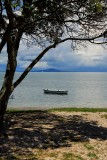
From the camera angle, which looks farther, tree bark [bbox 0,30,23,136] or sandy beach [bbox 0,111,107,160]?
tree bark [bbox 0,30,23,136]

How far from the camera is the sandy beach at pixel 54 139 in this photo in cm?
1422

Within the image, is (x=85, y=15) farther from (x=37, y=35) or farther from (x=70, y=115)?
(x=70, y=115)

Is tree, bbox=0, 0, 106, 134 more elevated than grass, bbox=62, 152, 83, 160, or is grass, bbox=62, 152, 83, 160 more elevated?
tree, bbox=0, 0, 106, 134

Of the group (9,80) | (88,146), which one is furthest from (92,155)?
(9,80)

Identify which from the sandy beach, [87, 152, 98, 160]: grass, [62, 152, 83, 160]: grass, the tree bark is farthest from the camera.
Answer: the tree bark

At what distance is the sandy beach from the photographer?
1422 cm

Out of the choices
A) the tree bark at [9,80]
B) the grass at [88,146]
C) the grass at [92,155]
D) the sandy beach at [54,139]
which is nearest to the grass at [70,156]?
the sandy beach at [54,139]

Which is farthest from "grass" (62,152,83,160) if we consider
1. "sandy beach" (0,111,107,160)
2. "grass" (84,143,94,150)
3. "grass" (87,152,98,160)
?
"grass" (84,143,94,150)

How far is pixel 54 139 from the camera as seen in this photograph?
53.7 feet

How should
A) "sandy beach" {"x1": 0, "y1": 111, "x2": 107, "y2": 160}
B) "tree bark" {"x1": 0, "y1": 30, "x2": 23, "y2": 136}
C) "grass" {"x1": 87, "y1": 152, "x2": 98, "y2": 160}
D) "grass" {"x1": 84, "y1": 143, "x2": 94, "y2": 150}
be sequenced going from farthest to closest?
"tree bark" {"x1": 0, "y1": 30, "x2": 23, "y2": 136}, "grass" {"x1": 84, "y1": 143, "x2": 94, "y2": 150}, "sandy beach" {"x1": 0, "y1": 111, "x2": 107, "y2": 160}, "grass" {"x1": 87, "y1": 152, "x2": 98, "y2": 160}

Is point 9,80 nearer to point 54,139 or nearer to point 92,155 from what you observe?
point 54,139

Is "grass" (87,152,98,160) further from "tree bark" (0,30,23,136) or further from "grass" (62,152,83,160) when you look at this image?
"tree bark" (0,30,23,136)

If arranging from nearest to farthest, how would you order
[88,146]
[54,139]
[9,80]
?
[88,146] → [54,139] → [9,80]

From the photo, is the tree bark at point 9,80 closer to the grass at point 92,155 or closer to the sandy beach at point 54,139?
the sandy beach at point 54,139
